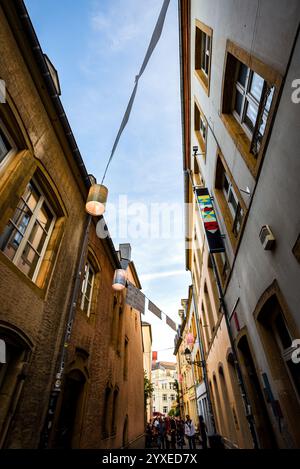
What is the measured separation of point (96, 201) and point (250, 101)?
433 centimetres

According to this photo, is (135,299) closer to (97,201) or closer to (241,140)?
(97,201)

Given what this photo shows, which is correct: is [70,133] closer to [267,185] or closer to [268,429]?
[267,185]

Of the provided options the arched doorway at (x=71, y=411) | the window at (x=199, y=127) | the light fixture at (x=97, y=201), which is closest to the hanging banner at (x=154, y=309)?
the arched doorway at (x=71, y=411)

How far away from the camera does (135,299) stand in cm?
1003

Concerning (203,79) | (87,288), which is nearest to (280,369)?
(87,288)

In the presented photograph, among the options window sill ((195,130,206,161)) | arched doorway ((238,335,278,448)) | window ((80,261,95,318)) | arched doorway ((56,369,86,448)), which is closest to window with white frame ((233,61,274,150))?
window sill ((195,130,206,161))

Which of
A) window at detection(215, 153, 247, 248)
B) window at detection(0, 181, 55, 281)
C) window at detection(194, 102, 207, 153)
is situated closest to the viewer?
window at detection(0, 181, 55, 281)

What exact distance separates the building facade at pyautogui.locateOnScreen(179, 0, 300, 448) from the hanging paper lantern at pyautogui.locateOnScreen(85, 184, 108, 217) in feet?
11.1

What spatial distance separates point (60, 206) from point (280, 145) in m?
5.07

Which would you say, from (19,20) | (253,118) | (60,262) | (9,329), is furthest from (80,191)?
(253,118)

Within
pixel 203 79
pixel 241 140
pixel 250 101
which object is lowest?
pixel 241 140

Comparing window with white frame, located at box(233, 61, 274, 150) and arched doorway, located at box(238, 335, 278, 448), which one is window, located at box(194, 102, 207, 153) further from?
arched doorway, located at box(238, 335, 278, 448)

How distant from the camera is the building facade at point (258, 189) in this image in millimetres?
3178

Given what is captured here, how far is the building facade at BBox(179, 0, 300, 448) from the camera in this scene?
3178 mm
